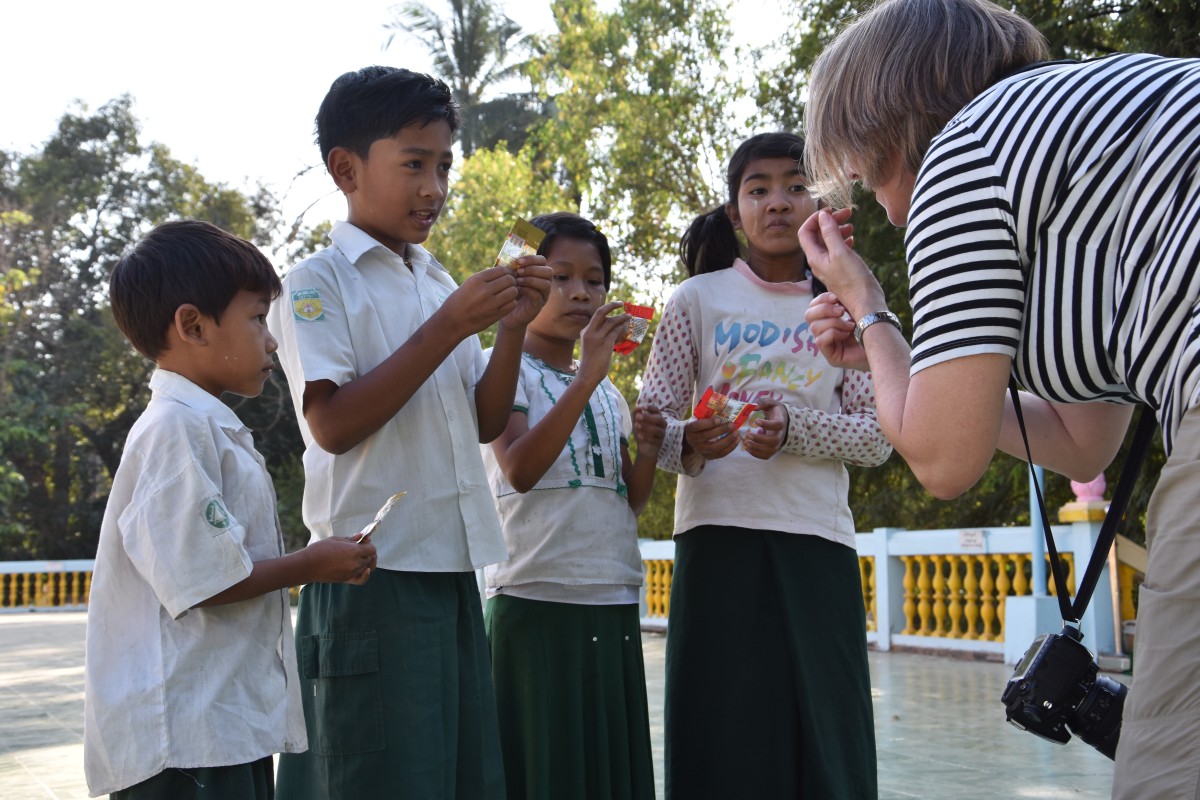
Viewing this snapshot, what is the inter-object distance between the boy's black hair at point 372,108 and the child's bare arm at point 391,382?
16.8 inches

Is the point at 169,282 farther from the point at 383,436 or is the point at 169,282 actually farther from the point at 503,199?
the point at 503,199

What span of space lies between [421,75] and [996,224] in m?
1.51

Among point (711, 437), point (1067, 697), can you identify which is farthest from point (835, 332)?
point (711, 437)

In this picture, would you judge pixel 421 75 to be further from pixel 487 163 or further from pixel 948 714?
pixel 487 163

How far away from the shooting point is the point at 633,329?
2916 millimetres

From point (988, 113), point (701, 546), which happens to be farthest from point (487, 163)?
point (988, 113)

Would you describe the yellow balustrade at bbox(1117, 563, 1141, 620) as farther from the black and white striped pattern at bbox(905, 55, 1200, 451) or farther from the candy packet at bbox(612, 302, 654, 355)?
the black and white striped pattern at bbox(905, 55, 1200, 451)

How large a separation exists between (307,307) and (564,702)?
1.10 meters

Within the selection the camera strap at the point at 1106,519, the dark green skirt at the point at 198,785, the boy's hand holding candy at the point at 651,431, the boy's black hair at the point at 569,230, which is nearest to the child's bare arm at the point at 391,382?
the dark green skirt at the point at 198,785

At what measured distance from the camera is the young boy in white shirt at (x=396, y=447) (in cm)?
219

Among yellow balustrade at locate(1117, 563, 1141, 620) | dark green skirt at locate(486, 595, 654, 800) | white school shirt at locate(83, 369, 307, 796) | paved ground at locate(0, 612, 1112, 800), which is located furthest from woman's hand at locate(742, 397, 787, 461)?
yellow balustrade at locate(1117, 563, 1141, 620)

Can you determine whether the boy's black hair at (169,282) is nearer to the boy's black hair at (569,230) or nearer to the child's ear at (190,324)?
the child's ear at (190,324)

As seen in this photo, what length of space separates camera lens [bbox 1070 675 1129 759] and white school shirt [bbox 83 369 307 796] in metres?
1.32

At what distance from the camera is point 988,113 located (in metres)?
1.48
